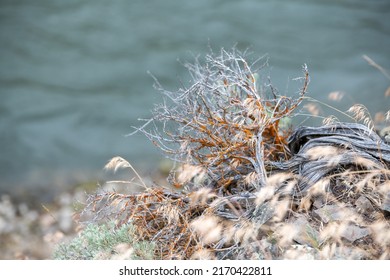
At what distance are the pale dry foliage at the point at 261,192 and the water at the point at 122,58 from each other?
133 inches

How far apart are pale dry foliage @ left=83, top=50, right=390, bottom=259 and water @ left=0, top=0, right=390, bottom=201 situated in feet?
11.1

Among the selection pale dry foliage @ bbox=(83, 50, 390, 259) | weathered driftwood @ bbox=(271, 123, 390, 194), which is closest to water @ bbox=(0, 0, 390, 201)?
pale dry foliage @ bbox=(83, 50, 390, 259)

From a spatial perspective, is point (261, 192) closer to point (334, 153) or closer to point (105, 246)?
point (334, 153)

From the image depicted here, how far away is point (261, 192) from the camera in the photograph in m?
2.66

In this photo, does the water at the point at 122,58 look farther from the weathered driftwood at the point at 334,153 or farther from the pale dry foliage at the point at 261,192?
the weathered driftwood at the point at 334,153

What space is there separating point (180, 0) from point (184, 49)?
109cm

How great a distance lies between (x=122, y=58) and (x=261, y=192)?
225 inches

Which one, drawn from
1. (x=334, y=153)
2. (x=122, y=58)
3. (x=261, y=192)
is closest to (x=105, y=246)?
(x=261, y=192)

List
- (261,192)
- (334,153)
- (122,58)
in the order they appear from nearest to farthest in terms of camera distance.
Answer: (261,192), (334,153), (122,58)

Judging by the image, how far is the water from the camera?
710cm

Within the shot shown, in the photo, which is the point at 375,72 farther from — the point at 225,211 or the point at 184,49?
the point at 225,211

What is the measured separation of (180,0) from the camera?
863cm

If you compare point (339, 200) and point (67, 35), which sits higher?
point (67, 35)

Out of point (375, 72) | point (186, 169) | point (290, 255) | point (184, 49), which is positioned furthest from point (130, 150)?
point (290, 255)
